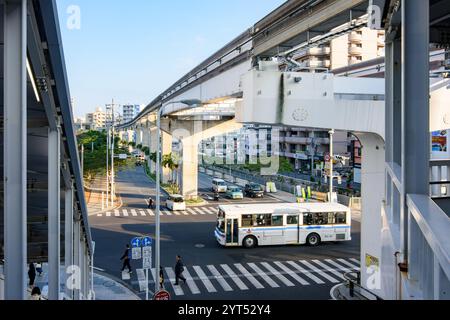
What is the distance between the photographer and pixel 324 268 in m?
15.8

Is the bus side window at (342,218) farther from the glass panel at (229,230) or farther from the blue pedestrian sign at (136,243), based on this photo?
the blue pedestrian sign at (136,243)

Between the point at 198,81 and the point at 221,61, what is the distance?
4832 millimetres

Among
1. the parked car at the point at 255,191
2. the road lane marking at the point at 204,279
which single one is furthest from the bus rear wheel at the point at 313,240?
the parked car at the point at 255,191

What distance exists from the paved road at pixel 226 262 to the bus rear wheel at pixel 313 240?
360 mm

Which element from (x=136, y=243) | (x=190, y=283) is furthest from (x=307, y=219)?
(x=136, y=243)

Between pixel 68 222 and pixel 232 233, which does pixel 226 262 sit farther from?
pixel 68 222

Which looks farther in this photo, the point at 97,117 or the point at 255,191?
the point at 97,117

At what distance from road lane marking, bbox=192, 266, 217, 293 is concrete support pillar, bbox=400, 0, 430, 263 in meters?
10.6

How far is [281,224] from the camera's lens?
19047 millimetres

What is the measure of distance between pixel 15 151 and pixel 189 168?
103ft

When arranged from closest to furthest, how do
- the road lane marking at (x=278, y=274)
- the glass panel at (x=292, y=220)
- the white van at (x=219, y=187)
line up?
the road lane marking at (x=278, y=274) → the glass panel at (x=292, y=220) → the white van at (x=219, y=187)

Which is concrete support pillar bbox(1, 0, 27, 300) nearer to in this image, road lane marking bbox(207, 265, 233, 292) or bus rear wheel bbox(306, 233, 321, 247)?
road lane marking bbox(207, 265, 233, 292)

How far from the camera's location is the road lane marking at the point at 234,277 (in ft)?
44.3

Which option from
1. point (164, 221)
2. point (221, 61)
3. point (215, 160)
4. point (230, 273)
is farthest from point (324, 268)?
point (215, 160)
